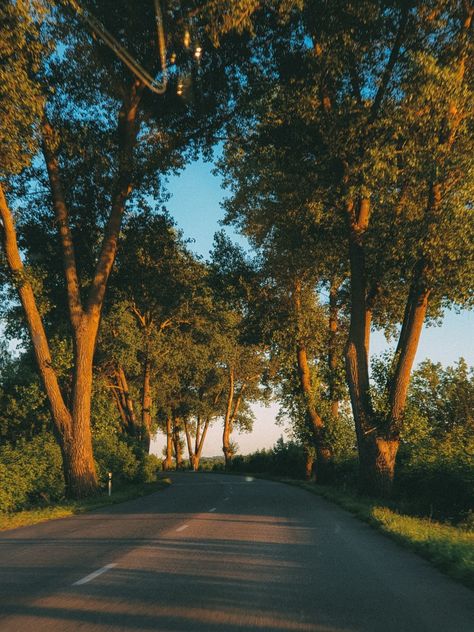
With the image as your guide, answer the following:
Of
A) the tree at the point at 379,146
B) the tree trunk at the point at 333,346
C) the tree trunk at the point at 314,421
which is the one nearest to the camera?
the tree at the point at 379,146

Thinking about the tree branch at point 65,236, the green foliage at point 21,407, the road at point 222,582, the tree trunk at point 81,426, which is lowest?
the road at point 222,582

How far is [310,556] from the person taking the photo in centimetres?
919

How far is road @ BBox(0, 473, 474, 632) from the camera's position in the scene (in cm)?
549

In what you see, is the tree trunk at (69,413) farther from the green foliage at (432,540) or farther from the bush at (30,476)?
the green foliage at (432,540)

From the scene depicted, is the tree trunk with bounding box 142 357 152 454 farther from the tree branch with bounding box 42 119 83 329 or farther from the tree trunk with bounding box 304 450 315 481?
the tree branch with bounding box 42 119 83 329

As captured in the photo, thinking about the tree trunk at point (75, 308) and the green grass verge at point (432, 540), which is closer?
the green grass verge at point (432, 540)

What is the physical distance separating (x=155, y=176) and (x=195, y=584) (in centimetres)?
1824

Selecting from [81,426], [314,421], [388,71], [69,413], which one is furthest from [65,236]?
[314,421]

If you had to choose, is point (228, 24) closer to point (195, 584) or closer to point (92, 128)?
point (92, 128)

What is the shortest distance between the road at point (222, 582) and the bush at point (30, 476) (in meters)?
6.92

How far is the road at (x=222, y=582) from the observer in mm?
5492

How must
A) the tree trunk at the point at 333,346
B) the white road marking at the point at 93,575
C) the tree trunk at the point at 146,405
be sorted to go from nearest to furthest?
1. the white road marking at the point at 93,575
2. the tree trunk at the point at 333,346
3. the tree trunk at the point at 146,405

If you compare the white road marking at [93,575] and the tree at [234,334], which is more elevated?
the tree at [234,334]

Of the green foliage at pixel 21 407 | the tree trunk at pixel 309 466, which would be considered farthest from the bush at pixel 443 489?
the tree trunk at pixel 309 466
